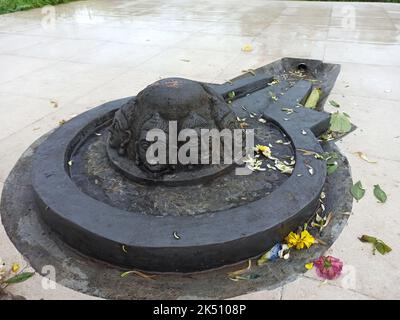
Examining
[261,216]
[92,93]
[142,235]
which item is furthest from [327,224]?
[92,93]

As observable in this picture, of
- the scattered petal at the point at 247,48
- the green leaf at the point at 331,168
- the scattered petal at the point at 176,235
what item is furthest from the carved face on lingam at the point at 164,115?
the scattered petal at the point at 247,48

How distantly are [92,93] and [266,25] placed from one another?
16.6 ft

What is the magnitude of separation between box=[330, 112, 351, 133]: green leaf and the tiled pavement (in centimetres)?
15

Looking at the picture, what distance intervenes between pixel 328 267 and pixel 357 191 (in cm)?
87

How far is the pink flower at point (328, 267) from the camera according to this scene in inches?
83.5

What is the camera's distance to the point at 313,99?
4.34m

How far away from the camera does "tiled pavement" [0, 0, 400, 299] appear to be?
2326 mm

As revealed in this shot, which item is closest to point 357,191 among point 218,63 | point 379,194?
point 379,194

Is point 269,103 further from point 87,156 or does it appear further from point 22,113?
point 22,113

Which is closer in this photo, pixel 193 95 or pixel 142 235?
pixel 142 235

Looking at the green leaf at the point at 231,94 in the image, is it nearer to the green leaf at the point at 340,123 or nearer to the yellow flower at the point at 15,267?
the green leaf at the point at 340,123

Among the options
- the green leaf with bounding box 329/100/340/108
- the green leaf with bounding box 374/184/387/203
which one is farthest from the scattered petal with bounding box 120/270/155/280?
the green leaf with bounding box 329/100/340/108

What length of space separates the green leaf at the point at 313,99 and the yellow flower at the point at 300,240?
219cm

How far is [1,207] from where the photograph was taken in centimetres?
273
